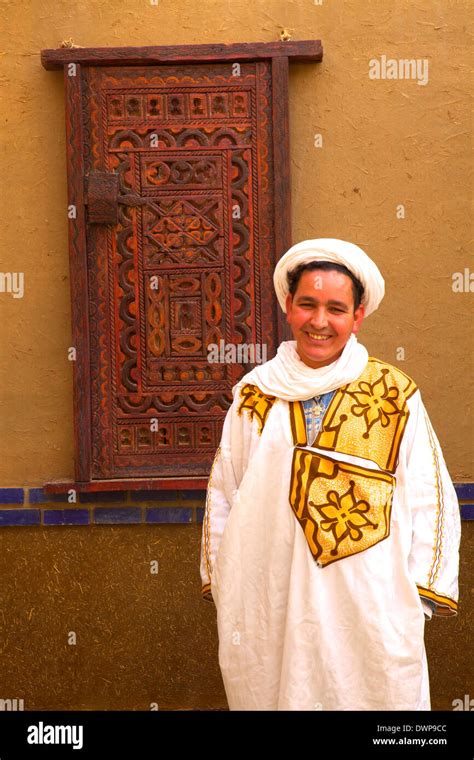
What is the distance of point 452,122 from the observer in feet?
14.4

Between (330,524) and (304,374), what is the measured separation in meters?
0.42

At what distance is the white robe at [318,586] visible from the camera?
8.77 feet

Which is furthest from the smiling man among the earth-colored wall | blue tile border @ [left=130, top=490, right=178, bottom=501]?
the earth-colored wall

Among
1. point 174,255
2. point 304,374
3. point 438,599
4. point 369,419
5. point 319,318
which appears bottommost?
point 438,599

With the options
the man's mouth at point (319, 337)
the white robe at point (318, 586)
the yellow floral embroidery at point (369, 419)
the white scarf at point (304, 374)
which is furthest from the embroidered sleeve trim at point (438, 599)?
the man's mouth at point (319, 337)

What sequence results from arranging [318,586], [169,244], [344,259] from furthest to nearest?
[169,244] → [344,259] → [318,586]

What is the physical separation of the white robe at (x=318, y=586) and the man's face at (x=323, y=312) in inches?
8.0

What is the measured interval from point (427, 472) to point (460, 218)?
1.94m

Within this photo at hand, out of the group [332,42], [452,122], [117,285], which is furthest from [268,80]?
[117,285]

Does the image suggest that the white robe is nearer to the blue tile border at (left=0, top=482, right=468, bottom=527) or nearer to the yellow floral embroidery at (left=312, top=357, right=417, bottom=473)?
the yellow floral embroidery at (left=312, top=357, right=417, bottom=473)

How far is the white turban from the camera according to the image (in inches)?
110

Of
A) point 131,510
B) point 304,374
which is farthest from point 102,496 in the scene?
point 304,374

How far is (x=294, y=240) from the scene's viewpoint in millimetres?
4391

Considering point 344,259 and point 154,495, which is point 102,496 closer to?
point 154,495
